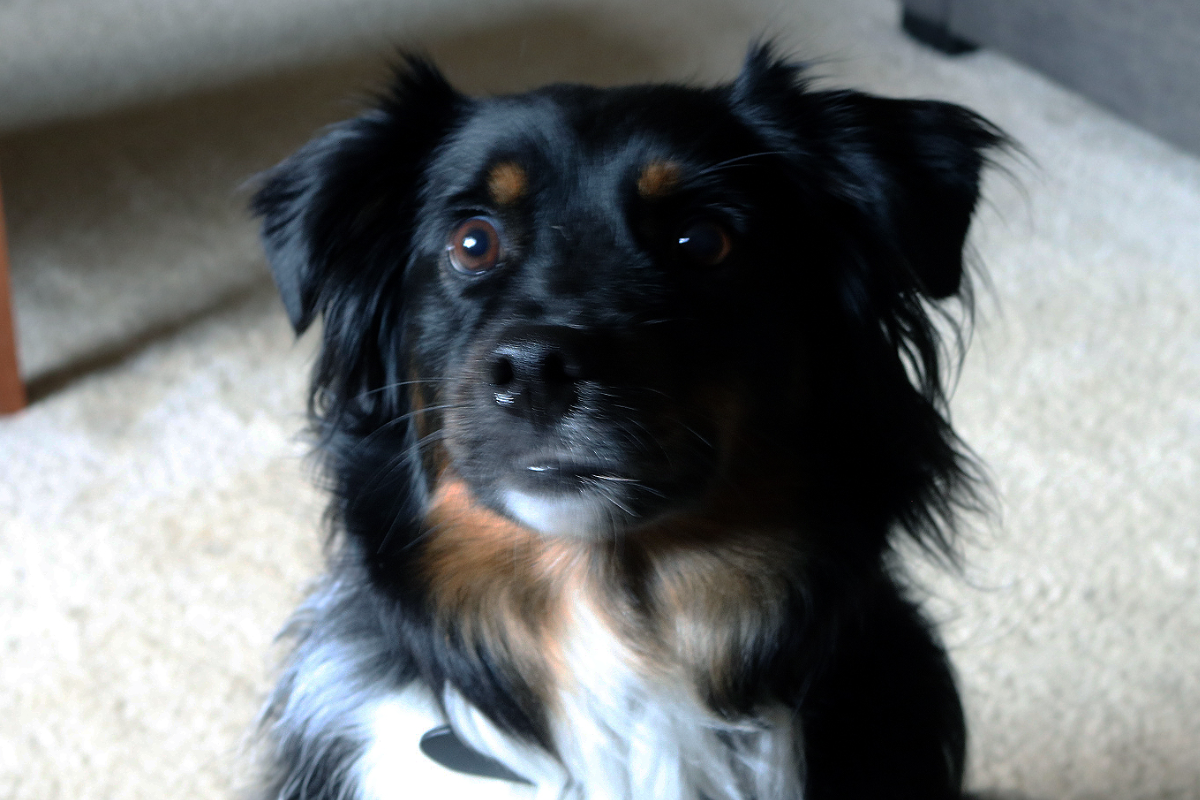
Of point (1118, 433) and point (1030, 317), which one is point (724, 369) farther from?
point (1030, 317)

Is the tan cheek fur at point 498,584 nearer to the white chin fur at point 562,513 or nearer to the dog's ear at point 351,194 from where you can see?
the white chin fur at point 562,513

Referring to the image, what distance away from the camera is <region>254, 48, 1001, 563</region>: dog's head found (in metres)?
1.37

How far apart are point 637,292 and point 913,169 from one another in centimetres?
38

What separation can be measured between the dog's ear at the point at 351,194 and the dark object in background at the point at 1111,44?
278cm

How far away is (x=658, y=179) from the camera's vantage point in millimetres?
1460

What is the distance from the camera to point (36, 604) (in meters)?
2.42

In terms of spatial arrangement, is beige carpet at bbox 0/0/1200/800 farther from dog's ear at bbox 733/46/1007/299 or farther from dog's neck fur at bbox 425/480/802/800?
dog's neck fur at bbox 425/480/802/800

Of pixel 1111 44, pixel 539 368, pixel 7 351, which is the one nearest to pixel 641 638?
pixel 539 368

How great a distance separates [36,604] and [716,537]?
62.5 inches

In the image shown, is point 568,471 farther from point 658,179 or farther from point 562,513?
point 658,179

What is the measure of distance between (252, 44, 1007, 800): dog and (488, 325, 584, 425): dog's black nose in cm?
6

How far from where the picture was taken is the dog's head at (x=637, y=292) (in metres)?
1.37

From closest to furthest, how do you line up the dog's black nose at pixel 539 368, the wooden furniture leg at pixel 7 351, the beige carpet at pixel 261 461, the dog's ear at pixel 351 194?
the dog's black nose at pixel 539 368 < the dog's ear at pixel 351 194 < the beige carpet at pixel 261 461 < the wooden furniture leg at pixel 7 351

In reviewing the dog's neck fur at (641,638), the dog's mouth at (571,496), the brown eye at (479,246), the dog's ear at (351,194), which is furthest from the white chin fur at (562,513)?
the dog's ear at (351,194)
